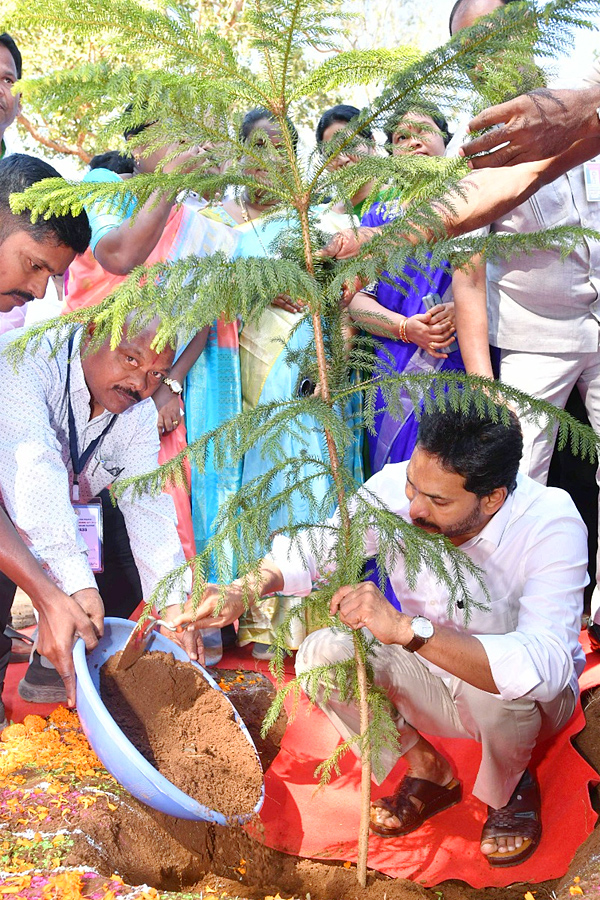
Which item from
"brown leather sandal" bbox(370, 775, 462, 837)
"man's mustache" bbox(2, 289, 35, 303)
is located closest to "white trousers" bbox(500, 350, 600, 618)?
"brown leather sandal" bbox(370, 775, 462, 837)

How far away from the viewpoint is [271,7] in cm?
146

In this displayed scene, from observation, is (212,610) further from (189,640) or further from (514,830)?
(514,830)

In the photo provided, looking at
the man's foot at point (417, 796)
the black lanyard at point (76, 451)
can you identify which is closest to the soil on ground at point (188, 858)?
the man's foot at point (417, 796)

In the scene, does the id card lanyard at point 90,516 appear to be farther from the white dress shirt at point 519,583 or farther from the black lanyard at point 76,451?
the white dress shirt at point 519,583

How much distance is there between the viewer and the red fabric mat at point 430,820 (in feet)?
7.29

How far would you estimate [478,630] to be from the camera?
7.88 ft

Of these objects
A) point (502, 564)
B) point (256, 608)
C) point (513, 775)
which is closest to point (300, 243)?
point (502, 564)

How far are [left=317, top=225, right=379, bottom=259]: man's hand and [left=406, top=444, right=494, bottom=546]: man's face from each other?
0.61m

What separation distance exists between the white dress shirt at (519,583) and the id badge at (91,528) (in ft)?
2.51

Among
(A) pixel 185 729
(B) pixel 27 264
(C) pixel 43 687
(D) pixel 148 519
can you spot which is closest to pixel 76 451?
(D) pixel 148 519

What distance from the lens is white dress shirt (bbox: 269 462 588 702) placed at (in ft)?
6.70

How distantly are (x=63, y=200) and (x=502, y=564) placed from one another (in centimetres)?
153

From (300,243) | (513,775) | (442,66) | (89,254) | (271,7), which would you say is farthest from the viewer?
(89,254)

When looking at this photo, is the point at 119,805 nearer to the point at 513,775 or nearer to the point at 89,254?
the point at 513,775
